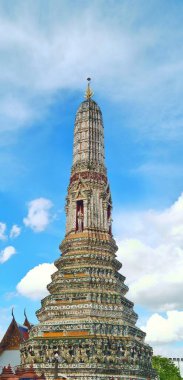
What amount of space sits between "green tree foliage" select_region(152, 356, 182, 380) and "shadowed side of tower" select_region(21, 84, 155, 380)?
22411 mm

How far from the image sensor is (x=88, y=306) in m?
29.0

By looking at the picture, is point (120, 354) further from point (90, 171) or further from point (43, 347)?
point (90, 171)

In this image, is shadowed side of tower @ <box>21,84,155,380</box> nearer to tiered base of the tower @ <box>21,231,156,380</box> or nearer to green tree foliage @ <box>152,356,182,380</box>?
tiered base of the tower @ <box>21,231,156,380</box>

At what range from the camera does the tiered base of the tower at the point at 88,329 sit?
27.3 metres

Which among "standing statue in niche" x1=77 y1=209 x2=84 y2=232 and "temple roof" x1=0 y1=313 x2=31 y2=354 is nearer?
"standing statue in niche" x1=77 y1=209 x2=84 y2=232

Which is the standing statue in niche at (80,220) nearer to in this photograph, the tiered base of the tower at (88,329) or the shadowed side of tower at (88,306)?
the shadowed side of tower at (88,306)

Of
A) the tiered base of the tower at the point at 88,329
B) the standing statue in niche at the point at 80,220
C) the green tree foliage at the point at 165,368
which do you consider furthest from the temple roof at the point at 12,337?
the green tree foliage at the point at 165,368

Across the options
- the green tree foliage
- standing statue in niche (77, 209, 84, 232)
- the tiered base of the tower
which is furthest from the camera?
the green tree foliage

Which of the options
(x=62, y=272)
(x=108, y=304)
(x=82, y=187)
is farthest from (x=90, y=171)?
(x=108, y=304)

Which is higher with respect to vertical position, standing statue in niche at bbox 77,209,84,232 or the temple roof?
standing statue in niche at bbox 77,209,84,232

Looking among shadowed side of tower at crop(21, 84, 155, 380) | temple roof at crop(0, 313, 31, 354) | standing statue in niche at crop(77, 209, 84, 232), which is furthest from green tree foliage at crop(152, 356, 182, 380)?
standing statue in niche at crop(77, 209, 84, 232)

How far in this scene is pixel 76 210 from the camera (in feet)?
117

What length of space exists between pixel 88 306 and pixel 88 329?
167cm

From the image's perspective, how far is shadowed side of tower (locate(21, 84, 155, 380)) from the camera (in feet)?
90.1
